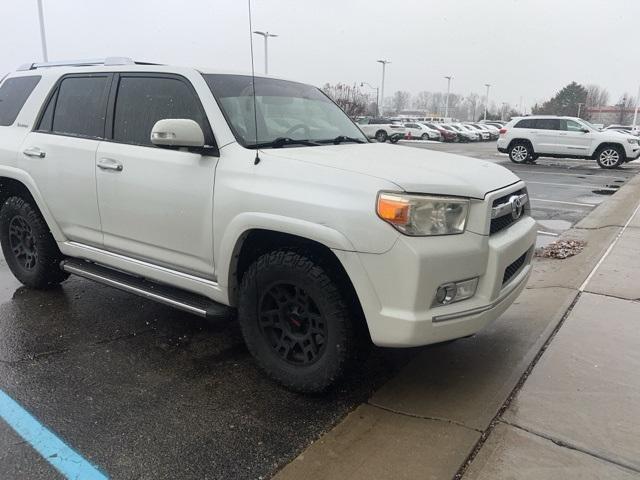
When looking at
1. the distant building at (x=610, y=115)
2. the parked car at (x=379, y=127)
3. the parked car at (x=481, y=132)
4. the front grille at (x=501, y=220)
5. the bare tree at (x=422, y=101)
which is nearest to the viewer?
the front grille at (x=501, y=220)

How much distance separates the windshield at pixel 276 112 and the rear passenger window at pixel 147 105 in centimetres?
20

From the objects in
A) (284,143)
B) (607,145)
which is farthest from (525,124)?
(284,143)

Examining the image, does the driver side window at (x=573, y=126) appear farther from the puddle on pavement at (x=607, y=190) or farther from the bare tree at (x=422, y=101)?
the bare tree at (x=422, y=101)

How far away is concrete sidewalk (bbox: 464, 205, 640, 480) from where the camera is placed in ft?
7.97

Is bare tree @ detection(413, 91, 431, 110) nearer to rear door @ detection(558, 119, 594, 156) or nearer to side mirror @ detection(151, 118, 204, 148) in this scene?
rear door @ detection(558, 119, 594, 156)

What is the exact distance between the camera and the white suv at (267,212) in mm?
2641

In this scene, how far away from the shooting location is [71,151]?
405 cm

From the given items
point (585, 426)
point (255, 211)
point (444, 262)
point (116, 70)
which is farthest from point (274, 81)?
point (585, 426)

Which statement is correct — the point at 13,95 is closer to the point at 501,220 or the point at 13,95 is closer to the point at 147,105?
the point at 147,105

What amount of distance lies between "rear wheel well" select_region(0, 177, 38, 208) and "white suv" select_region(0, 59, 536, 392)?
24 mm

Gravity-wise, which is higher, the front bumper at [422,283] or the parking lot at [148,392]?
the front bumper at [422,283]

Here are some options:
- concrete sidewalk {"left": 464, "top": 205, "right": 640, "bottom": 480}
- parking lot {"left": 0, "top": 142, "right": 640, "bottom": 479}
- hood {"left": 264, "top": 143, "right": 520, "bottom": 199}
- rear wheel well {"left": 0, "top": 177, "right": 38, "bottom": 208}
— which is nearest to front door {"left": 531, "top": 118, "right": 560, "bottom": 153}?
concrete sidewalk {"left": 464, "top": 205, "right": 640, "bottom": 480}

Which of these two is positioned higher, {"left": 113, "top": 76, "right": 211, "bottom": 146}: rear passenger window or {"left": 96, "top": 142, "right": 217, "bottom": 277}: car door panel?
{"left": 113, "top": 76, "right": 211, "bottom": 146}: rear passenger window

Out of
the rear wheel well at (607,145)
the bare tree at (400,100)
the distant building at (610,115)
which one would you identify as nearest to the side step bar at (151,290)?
the rear wheel well at (607,145)
